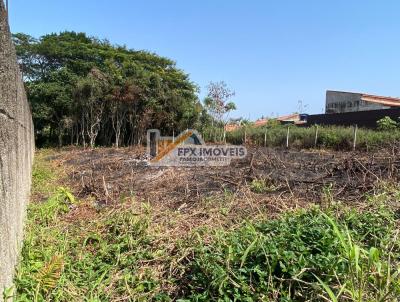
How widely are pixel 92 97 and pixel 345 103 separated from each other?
58.6ft

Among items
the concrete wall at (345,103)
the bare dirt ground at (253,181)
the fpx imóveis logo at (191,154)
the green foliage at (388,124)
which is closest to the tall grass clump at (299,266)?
the bare dirt ground at (253,181)

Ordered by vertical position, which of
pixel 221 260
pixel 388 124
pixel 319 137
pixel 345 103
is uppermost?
pixel 345 103

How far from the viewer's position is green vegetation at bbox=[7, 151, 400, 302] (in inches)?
74.1

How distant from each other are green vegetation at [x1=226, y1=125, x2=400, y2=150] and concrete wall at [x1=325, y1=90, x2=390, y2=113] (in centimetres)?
1024

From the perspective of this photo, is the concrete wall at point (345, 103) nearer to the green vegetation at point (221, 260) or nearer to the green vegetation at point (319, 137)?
the green vegetation at point (319, 137)

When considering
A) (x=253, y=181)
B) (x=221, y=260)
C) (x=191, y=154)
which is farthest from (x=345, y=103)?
(x=221, y=260)

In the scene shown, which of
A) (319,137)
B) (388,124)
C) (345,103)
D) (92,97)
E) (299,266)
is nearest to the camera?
(299,266)

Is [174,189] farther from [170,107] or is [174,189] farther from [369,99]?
[369,99]

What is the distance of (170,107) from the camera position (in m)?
14.6

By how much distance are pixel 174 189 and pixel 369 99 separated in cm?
2050

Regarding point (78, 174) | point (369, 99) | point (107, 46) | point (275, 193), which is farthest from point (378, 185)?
point (369, 99)

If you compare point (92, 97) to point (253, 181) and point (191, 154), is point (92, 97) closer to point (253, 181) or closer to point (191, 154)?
point (191, 154)

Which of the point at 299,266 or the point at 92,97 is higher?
the point at 92,97

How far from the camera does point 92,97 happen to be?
13.4m
